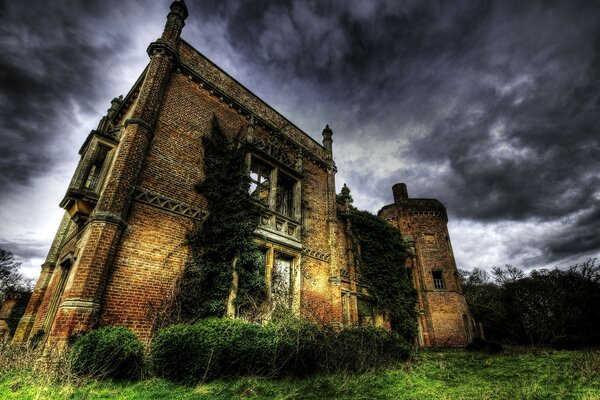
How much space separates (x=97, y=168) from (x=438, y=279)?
2344 cm

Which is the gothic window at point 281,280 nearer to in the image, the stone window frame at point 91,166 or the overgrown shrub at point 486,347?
the stone window frame at point 91,166

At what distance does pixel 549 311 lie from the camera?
25922 mm

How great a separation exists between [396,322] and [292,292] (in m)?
8.11

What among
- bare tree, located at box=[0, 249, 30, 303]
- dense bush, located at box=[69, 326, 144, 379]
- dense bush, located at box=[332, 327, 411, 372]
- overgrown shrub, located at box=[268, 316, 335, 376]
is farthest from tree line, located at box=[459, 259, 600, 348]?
bare tree, located at box=[0, 249, 30, 303]

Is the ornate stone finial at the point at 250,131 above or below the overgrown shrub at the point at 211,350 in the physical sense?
above

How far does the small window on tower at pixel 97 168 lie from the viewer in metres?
8.49

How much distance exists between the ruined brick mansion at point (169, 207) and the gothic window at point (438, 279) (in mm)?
9273

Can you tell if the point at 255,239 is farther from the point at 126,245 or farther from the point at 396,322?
the point at 396,322

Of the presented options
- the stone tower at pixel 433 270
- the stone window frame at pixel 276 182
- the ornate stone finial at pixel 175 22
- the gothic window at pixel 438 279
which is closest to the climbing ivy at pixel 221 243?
the stone window frame at pixel 276 182

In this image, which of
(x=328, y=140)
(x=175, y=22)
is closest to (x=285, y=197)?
(x=328, y=140)

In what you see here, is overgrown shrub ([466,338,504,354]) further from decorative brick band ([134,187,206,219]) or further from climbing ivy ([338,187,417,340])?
decorative brick band ([134,187,206,219])

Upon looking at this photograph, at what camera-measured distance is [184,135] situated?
374 inches

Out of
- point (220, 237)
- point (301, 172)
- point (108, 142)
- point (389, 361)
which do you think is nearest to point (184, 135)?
point (108, 142)

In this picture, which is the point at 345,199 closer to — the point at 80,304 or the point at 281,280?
the point at 281,280
